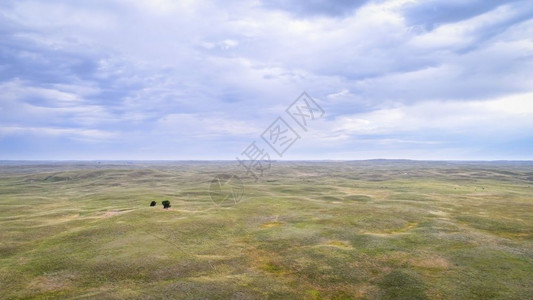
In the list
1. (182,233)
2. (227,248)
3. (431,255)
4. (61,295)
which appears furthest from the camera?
(182,233)

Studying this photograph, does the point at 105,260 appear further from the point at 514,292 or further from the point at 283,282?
the point at 514,292

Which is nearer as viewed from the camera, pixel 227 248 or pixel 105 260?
pixel 105 260

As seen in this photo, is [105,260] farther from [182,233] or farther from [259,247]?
[259,247]

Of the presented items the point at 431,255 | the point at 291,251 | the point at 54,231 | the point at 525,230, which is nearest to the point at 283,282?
the point at 291,251

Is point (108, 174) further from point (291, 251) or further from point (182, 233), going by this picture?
point (291, 251)

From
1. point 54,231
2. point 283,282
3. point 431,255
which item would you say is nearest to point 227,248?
point 283,282

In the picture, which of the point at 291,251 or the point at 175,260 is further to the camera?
the point at 291,251

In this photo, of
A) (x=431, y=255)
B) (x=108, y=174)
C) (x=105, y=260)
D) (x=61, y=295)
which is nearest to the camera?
(x=61, y=295)

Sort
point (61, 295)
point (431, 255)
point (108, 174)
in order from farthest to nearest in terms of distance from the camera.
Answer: point (108, 174) < point (431, 255) < point (61, 295)

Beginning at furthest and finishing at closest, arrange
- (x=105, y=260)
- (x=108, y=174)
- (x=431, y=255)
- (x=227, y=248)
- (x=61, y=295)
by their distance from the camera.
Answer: (x=108, y=174)
(x=227, y=248)
(x=431, y=255)
(x=105, y=260)
(x=61, y=295)
